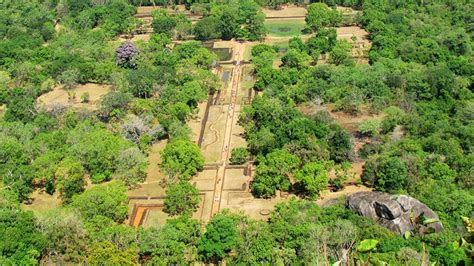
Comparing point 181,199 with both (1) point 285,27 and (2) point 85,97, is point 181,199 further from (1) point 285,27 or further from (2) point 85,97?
(1) point 285,27

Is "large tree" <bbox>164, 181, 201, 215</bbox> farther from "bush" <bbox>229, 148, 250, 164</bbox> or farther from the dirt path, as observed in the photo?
"bush" <bbox>229, 148, 250, 164</bbox>

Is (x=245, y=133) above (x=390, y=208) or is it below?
below

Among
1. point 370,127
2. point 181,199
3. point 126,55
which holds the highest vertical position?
point 126,55

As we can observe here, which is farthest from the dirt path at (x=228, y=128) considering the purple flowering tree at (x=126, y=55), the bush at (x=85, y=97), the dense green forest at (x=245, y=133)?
the bush at (x=85, y=97)

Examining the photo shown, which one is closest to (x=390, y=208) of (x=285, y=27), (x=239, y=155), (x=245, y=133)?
(x=239, y=155)

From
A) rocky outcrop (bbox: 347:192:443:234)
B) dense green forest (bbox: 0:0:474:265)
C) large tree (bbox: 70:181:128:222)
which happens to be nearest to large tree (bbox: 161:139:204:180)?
dense green forest (bbox: 0:0:474:265)

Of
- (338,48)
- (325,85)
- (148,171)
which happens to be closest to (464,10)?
(338,48)

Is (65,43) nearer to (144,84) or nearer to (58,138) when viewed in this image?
(144,84)

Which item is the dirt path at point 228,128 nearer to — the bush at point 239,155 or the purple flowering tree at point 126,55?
the bush at point 239,155
